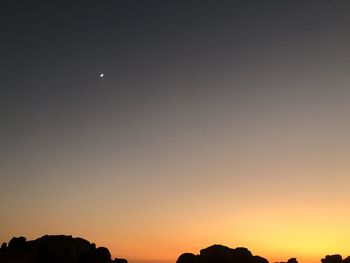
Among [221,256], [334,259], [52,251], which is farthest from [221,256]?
[52,251]

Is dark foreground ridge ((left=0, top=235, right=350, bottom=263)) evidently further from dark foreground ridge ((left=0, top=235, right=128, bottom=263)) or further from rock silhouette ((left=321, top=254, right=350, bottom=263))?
rock silhouette ((left=321, top=254, right=350, bottom=263))

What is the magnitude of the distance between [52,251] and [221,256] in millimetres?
35048

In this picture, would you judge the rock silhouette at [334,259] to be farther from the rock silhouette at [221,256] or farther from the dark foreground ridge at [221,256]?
the rock silhouette at [221,256]

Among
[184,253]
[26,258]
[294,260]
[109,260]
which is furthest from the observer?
[294,260]

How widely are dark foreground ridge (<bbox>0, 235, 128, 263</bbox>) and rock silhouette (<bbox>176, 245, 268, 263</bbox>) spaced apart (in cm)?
1772

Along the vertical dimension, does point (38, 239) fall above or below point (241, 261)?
above

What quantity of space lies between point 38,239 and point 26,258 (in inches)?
202

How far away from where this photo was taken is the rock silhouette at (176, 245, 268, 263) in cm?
8869

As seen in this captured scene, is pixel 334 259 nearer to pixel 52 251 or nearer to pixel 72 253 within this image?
pixel 72 253

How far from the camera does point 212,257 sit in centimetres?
8906

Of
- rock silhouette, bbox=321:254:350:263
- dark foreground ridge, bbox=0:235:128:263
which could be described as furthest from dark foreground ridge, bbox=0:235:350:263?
rock silhouette, bbox=321:254:350:263

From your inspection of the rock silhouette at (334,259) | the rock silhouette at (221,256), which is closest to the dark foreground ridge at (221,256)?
the rock silhouette at (221,256)

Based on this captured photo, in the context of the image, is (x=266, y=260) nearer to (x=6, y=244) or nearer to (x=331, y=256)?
(x=331, y=256)

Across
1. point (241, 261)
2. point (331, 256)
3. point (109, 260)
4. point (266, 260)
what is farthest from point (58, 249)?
point (331, 256)
